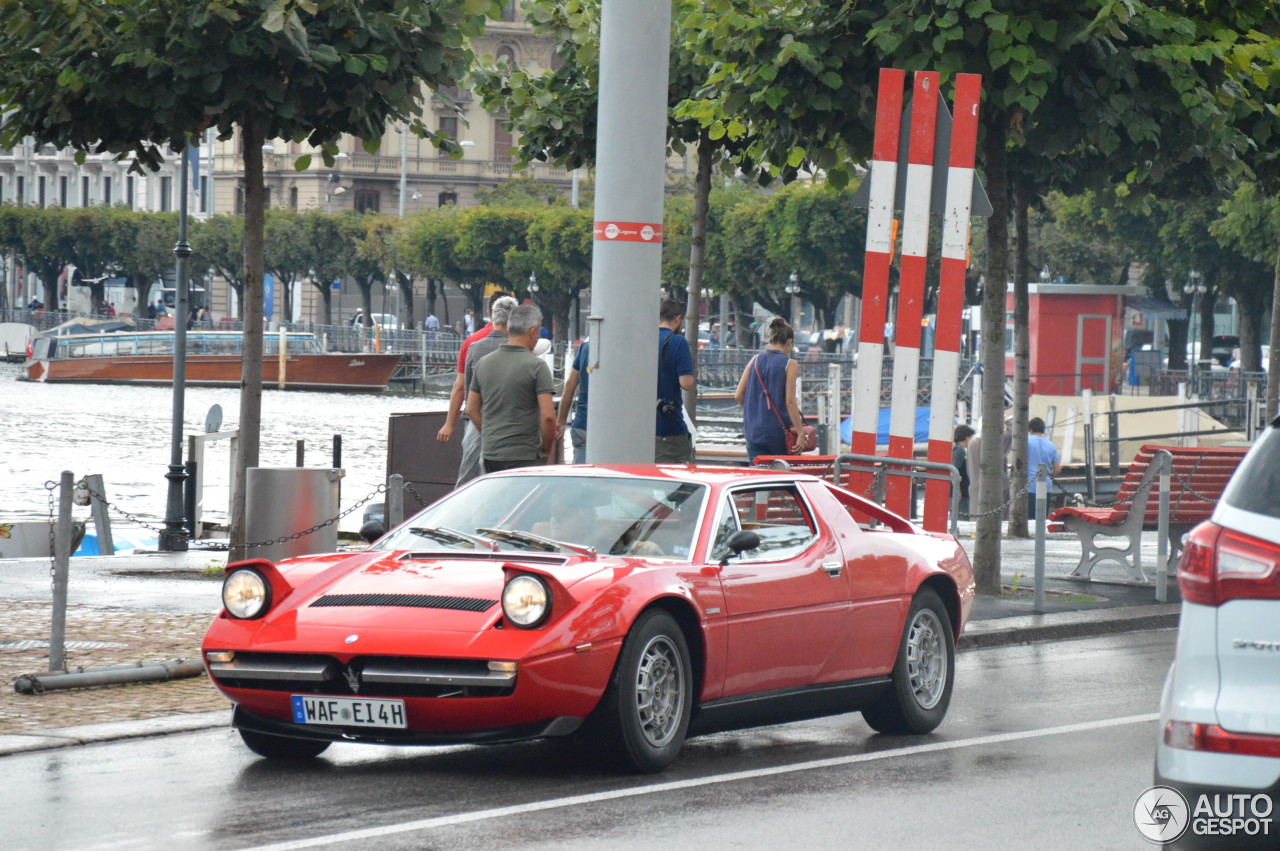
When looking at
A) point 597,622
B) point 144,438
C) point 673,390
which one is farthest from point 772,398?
point 144,438

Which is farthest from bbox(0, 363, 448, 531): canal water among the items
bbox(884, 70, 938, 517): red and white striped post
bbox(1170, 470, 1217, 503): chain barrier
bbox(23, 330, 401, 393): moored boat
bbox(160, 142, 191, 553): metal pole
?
bbox(1170, 470, 1217, 503): chain barrier

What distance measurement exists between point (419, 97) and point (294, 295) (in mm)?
106222

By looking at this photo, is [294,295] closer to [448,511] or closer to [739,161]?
[739,161]

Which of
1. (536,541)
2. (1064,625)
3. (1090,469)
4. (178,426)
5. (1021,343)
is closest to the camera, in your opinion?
(536,541)

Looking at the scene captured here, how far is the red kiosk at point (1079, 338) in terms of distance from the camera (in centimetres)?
3425

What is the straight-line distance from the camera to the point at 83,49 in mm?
13352

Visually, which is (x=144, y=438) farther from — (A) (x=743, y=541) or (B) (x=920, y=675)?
(A) (x=743, y=541)

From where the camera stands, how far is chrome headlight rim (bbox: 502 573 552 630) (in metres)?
7.36

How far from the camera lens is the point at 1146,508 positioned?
15812 mm

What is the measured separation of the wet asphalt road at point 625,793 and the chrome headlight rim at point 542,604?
0.63m

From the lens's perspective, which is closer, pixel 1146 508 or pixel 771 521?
pixel 771 521

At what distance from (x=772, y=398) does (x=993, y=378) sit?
5.37 feet

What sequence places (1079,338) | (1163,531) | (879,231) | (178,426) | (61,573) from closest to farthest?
1. (61,573)
2. (879,231)
3. (1163,531)
4. (178,426)
5. (1079,338)

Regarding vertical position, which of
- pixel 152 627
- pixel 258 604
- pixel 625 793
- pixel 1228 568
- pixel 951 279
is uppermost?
pixel 951 279
